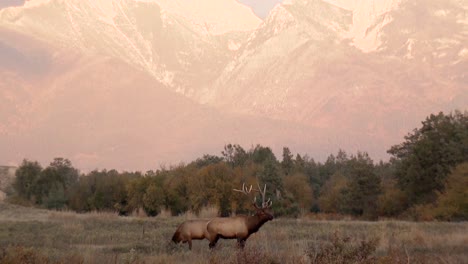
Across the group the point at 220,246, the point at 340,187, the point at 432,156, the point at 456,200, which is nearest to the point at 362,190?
the point at 340,187

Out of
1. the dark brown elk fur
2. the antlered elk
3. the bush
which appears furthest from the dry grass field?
the dark brown elk fur

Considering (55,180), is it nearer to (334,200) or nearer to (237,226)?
A: (334,200)

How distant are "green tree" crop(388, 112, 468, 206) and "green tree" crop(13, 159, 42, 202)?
61.2 meters

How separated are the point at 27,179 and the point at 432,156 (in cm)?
6719

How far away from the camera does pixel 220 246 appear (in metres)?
15.6

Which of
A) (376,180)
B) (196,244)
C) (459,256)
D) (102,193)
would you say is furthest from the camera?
(102,193)

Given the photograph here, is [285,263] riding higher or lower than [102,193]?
lower

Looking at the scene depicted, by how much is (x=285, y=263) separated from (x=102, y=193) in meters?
61.5

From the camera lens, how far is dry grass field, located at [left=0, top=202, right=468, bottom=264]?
9570mm

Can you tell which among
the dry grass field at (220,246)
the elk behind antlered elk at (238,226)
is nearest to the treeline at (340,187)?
the dry grass field at (220,246)

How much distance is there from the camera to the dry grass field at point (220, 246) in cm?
957

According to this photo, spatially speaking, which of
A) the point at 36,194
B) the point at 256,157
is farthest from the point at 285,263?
→ the point at 36,194

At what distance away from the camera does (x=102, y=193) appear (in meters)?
69.4

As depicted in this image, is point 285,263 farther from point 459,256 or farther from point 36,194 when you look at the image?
point 36,194
